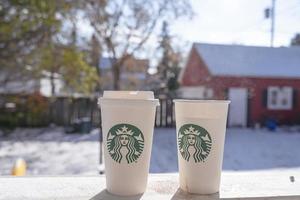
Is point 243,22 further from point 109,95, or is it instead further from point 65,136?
point 109,95

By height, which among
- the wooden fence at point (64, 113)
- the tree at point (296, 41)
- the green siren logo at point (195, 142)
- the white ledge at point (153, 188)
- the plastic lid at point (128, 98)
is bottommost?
the wooden fence at point (64, 113)

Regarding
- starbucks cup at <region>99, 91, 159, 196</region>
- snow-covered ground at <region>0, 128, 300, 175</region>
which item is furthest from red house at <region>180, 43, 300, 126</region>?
starbucks cup at <region>99, 91, 159, 196</region>

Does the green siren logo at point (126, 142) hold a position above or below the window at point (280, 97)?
above

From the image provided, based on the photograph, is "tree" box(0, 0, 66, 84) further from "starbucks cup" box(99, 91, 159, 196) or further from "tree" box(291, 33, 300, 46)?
"starbucks cup" box(99, 91, 159, 196)

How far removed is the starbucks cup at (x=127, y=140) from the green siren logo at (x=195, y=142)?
6.0 inches

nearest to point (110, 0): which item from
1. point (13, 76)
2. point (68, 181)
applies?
point (13, 76)

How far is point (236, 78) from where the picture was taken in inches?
656

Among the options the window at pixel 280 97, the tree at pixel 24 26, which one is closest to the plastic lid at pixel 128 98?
the tree at pixel 24 26

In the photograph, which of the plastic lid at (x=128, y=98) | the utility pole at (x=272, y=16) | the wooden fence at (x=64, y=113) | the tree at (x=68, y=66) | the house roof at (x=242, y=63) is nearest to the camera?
the plastic lid at (x=128, y=98)

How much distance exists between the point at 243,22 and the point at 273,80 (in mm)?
8634

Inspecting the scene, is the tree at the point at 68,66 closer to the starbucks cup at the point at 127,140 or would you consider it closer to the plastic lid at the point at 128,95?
the plastic lid at the point at 128,95

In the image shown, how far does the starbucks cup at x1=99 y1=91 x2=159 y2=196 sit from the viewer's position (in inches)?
60.5

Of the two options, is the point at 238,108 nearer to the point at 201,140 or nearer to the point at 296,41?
the point at 296,41

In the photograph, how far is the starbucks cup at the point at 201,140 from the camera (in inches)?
62.3
